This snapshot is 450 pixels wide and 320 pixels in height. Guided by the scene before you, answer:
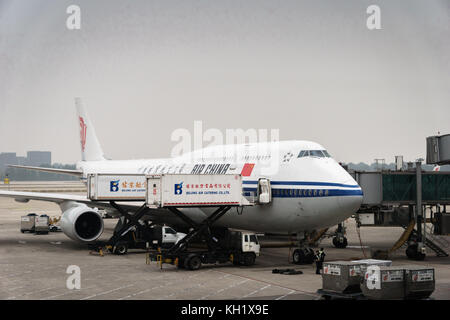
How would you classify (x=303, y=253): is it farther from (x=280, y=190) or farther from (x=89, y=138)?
(x=89, y=138)

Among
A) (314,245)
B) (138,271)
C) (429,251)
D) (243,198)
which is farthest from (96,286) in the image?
(429,251)

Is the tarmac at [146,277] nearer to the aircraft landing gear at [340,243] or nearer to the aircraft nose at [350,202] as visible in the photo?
the aircraft landing gear at [340,243]

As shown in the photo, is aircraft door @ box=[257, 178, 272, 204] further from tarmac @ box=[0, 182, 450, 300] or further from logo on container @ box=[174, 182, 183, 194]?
logo on container @ box=[174, 182, 183, 194]

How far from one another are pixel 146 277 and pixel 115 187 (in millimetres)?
8356

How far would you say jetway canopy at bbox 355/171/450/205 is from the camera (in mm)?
33688

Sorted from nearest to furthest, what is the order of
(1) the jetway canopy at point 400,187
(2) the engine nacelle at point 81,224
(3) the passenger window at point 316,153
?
1. (3) the passenger window at point 316,153
2. (1) the jetway canopy at point 400,187
3. (2) the engine nacelle at point 81,224

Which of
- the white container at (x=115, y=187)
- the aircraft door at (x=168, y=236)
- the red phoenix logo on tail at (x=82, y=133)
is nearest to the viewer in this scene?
the white container at (x=115, y=187)

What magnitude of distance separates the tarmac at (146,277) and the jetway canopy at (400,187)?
3.33 m

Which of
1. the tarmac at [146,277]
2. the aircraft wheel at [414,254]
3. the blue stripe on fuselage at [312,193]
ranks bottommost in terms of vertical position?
the tarmac at [146,277]

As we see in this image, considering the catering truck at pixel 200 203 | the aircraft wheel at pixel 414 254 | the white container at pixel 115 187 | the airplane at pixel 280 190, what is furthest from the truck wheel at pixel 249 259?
the aircraft wheel at pixel 414 254

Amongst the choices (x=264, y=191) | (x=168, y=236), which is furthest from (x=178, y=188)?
(x=168, y=236)

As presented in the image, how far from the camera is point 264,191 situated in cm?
3031

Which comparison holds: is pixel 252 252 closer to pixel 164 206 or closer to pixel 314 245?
pixel 164 206

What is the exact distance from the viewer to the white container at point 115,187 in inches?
1300
